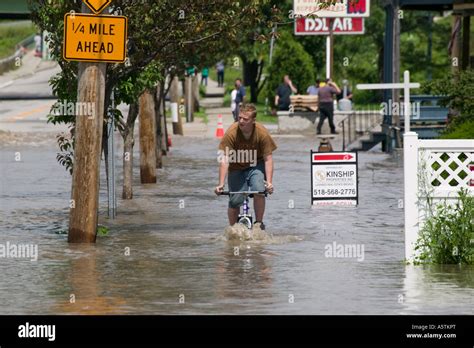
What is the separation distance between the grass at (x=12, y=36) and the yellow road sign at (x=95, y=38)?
7405 centimetres

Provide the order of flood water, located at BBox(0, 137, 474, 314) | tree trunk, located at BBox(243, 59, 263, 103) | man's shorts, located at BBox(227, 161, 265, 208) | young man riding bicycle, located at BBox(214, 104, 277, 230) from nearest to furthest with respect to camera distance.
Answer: flood water, located at BBox(0, 137, 474, 314), young man riding bicycle, located at BBox(214, 104, 277, 230), man's shorts, located at BBox(227, 161, 265, 208), tree trunk, located at BBox(243, 59, 263, 103)

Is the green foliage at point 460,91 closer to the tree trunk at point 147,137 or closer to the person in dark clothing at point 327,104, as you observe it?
the tree trunk at point 147,137

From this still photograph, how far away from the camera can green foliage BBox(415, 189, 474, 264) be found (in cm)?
1540

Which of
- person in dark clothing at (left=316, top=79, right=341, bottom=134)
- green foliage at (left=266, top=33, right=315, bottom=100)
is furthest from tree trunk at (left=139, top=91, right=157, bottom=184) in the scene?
A: green foliage at (left=266, top=33, right=315, bottom=100)

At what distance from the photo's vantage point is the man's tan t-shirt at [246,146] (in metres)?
17.6

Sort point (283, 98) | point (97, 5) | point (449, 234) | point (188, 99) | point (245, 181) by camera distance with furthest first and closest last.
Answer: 1. point (188, 99)
2. point (283, 98)
3. point (245, 181)
4. point (97, 5)
5. point (449, 234)

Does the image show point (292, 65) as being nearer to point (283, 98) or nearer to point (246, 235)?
point (283, 98)

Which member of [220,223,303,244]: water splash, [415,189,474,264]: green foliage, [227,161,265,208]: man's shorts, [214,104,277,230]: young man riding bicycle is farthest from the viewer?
[220,223,303,244]: water splash

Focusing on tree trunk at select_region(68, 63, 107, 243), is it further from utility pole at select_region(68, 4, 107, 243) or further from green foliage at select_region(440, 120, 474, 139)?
green foliage at select_region(440, 120, 474, 139)

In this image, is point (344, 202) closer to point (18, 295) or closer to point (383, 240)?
point (383, 240)

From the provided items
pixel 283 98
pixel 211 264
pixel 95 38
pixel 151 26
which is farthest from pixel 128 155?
pixel 283 98

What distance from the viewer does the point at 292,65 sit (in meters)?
56.0

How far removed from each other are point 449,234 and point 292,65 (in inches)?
1607

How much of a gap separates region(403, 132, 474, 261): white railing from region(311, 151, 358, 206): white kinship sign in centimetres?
726
